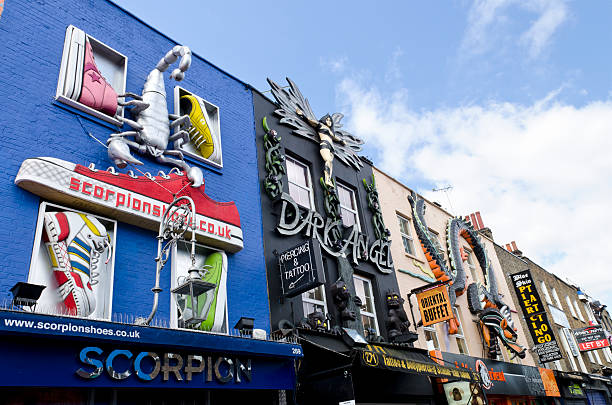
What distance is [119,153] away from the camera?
26.7ft

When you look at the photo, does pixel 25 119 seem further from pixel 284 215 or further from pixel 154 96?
pixel 284 215

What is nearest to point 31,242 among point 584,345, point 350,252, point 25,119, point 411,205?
point 25,119

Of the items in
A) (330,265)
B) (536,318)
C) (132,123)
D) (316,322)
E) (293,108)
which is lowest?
(316,322)

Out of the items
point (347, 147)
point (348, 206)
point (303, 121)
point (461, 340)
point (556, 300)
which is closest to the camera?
point (303, 121)

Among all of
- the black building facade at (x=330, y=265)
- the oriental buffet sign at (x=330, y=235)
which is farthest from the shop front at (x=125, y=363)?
the oriental buffet sign at (x=330, y=235)

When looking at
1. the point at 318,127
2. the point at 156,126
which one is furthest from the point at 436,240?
the point at 156,126

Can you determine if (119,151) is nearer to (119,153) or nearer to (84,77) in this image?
(119,153)

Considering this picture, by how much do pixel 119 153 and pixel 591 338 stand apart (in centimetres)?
2615

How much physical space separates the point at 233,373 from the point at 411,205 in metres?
12.1

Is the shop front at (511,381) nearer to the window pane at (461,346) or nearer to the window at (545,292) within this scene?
the window pane at (461,346)

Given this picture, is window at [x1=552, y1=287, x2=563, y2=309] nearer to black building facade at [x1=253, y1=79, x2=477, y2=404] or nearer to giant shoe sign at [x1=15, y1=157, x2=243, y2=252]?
black building facade at [x1=253, y1=79, x2=477, y2=404]

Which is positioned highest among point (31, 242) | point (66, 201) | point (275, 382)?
point (66, 201)

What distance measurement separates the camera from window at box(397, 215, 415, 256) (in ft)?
55.9

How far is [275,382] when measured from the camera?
846 cm
